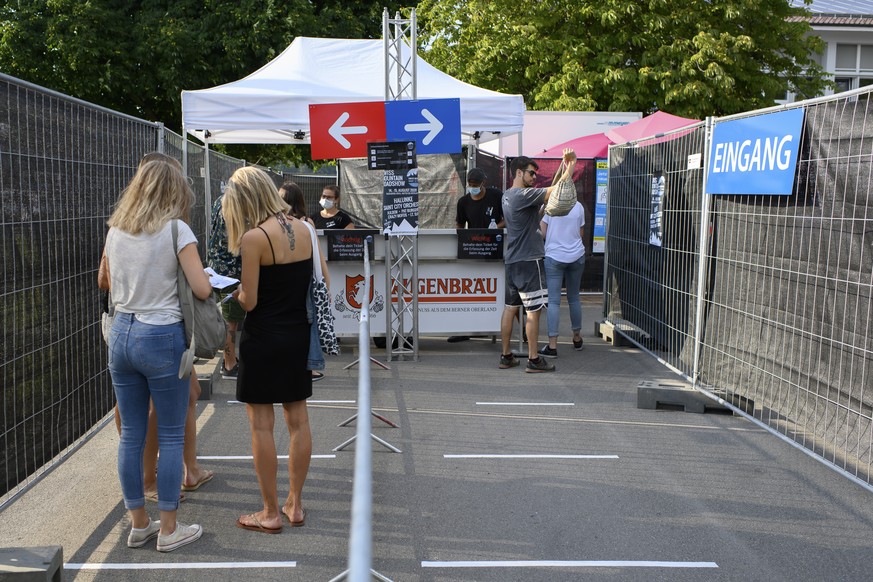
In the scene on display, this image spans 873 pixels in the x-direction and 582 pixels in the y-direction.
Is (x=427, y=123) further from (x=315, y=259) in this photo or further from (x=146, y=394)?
(x=146, y=394)

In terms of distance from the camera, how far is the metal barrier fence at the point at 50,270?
4098 millimetres

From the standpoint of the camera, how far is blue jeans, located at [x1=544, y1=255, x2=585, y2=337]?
9367mm

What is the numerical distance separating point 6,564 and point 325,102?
693 cm

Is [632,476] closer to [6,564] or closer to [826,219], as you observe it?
[826,219]

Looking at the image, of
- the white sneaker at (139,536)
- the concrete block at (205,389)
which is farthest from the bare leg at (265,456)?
the concrete block at (205,389)

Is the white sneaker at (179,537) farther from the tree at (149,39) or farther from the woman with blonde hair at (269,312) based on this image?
the tree at (149,39)

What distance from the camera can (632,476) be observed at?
218 inches

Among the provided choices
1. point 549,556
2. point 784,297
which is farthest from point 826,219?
point 549,556

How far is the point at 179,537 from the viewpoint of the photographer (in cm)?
441

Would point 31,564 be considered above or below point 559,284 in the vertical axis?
below

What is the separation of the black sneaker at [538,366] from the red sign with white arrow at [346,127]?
2729 millimetres

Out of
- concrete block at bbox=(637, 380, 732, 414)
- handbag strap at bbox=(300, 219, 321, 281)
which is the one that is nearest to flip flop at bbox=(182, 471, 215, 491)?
handbag strap at bbox=(300, 219, 321, 281)

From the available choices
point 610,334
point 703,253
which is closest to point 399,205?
point 610,334

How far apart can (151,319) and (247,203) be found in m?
0.74
